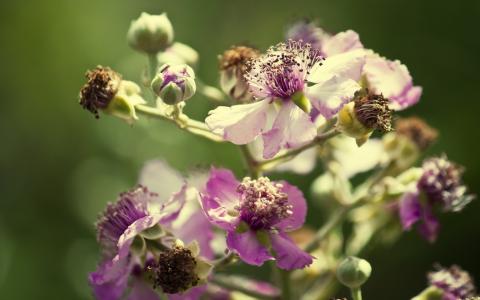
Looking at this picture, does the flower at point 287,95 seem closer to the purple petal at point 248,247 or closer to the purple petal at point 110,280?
the purple petal at point 248,247

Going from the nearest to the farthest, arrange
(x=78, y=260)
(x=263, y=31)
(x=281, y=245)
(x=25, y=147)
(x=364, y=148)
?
(x=281, y=245) → (x=364, y=148) → (x=78, y=260) → (x=25, y=147) → (x=263, y=31)

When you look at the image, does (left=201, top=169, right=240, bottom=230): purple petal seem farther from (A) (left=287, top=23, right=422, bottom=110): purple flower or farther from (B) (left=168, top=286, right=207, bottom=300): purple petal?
(A) (left=287, top=23, right=422, bottom=110): purple flower

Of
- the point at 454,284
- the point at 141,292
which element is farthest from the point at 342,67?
the point at 141,292

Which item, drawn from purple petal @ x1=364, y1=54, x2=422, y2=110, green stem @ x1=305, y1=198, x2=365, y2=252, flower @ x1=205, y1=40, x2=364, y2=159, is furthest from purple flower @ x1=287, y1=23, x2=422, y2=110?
green stem @ x1=305, y1=198, x2=365, y2=252

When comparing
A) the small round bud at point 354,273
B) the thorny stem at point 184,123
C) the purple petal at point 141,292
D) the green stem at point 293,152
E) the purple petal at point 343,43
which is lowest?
the purple petal at point 141,292

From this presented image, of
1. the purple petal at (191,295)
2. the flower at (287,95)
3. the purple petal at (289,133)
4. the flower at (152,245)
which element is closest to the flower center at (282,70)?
the flower at (287,95)

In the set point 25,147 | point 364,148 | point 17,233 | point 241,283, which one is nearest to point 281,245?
point 241,283

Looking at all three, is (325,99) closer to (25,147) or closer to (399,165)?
(399,165)
